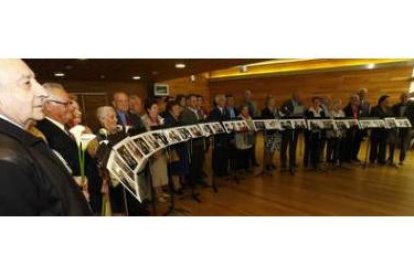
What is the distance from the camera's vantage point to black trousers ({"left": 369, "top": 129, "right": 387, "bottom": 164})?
11.6ft

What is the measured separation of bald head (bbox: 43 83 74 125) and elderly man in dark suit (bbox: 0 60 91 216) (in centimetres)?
13

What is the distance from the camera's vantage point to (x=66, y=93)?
212 cm

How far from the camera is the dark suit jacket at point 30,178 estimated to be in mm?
1384

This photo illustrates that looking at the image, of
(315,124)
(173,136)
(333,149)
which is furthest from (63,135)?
(333,149)

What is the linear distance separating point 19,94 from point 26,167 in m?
0.59

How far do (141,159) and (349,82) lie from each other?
272 cm

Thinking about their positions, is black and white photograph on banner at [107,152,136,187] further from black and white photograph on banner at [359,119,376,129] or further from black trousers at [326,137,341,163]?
black and white photograph on banner at [359,119,376,129]

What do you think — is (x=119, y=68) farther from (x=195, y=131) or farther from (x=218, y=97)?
(x=218, y=97)

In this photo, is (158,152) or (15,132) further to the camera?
(158,152)

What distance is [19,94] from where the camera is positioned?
5.67 feet
